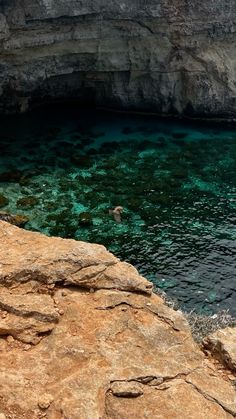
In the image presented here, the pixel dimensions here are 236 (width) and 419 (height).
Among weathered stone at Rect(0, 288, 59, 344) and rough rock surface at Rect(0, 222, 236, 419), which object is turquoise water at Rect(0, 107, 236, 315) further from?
weathered stone at Rect(0, 288, 59, 344)

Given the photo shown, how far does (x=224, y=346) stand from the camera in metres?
16.0

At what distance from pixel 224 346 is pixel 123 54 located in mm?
45078

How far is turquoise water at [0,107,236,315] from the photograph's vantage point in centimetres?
3428

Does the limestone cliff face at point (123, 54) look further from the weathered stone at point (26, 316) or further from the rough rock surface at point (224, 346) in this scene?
the rough rock surface at point (224, 346)

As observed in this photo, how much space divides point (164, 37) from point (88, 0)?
33.0ft

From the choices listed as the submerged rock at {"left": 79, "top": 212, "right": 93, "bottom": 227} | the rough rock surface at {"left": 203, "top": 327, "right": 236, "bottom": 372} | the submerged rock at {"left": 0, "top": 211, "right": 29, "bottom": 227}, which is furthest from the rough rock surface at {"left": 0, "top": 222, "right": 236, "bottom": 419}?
the submerged rock at {"left": 79, "top": 212, "right": 93, "bottom": 227}

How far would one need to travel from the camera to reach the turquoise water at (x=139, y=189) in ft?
112

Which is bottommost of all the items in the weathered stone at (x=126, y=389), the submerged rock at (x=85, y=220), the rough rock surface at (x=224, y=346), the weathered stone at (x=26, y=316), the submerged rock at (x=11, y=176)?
the submerged rock at (x=85, y=220)

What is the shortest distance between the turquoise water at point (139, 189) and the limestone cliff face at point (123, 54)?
2.72 metres

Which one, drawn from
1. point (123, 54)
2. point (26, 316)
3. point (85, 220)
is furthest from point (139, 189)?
point (26, 316)

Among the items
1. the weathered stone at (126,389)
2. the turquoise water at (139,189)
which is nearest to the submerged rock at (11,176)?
the turquoise water at (139,189)

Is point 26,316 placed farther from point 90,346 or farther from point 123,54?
point 123,54

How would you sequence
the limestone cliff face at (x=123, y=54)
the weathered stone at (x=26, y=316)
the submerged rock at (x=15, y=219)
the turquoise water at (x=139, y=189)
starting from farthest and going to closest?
the limestone cliff face at (x=123, y=54), the submerged rock at (x=15, y=219), the turquoise water at (x=139, y=189), the weathered stone at (x=26, y=316)

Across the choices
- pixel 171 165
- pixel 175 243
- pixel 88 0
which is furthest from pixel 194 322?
pixel 88 0
